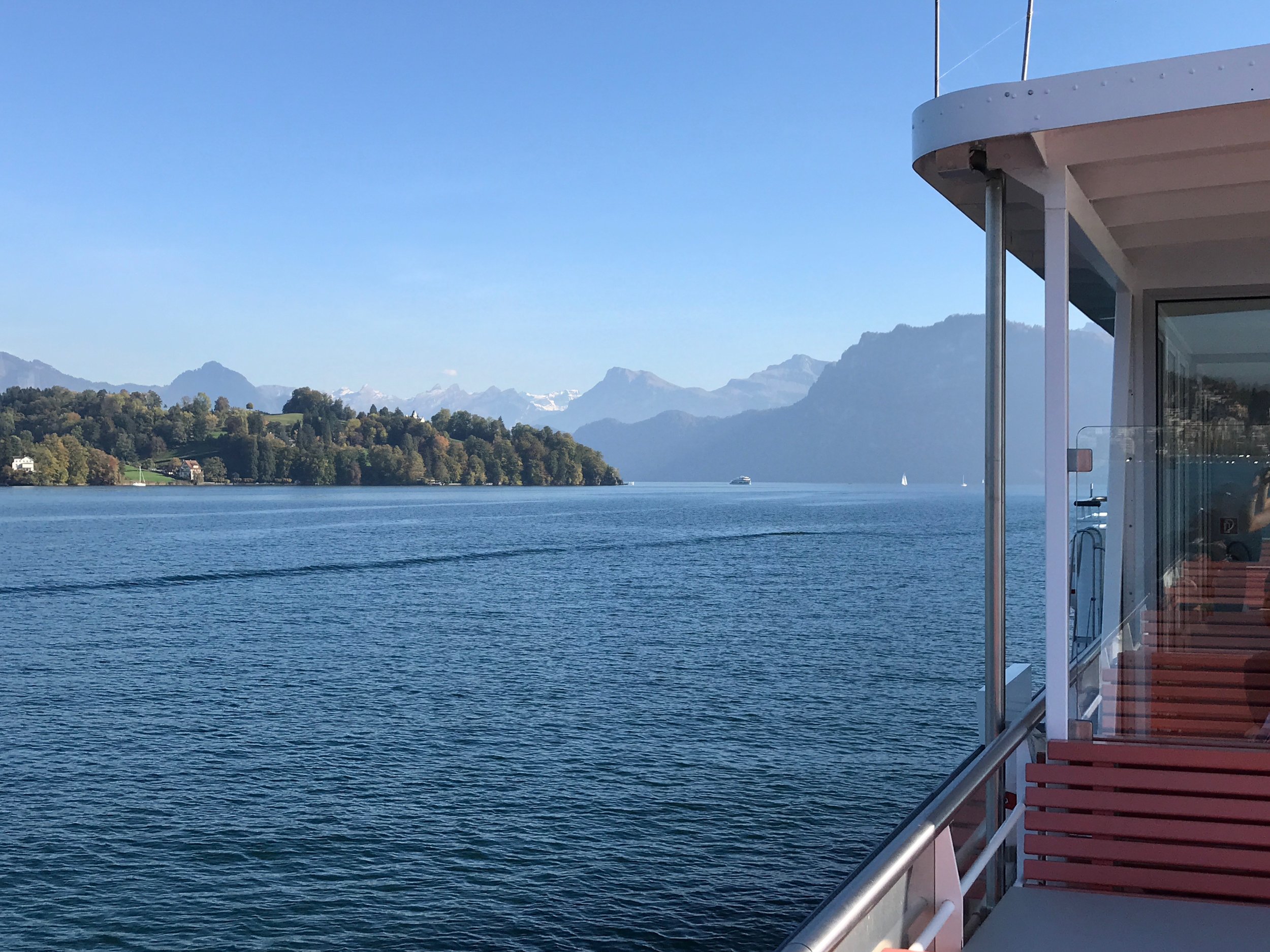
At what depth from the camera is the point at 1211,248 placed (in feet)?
15.8

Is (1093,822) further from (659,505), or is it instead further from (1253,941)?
(659,505)

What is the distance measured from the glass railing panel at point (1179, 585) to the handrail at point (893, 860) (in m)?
0.45

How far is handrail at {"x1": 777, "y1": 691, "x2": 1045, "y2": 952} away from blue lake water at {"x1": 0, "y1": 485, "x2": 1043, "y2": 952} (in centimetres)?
1086

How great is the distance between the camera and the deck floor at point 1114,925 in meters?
3.15

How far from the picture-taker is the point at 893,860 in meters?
2.31

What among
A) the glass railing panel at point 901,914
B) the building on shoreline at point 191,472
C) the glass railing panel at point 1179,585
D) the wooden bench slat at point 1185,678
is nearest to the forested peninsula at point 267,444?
the building on shoreline at point 191,472

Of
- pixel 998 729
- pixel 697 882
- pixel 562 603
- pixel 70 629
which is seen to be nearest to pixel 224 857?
pixel 697 882

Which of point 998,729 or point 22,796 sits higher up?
point 998,729

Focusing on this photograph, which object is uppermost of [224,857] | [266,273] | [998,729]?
[266,273]

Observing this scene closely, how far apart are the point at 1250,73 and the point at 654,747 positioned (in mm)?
19214

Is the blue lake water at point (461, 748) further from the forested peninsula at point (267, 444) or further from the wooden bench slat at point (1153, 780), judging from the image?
the forested peninsula at point (267, 444)

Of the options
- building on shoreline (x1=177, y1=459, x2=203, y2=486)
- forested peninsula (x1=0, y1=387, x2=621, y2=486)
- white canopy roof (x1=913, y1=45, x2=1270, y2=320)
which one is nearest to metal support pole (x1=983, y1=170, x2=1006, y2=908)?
white canopy roof (x1=913, y1=45, x2=1270, y2=320)

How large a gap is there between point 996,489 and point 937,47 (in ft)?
5.51

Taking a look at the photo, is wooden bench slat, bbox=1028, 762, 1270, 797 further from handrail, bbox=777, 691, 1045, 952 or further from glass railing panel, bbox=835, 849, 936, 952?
glass railing panel, bbox=835, 849, 936, 952
